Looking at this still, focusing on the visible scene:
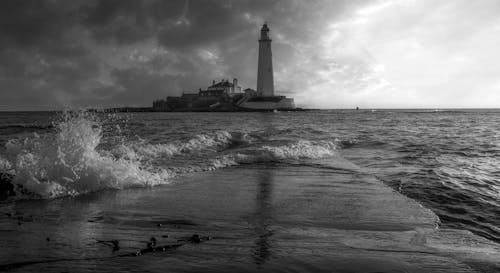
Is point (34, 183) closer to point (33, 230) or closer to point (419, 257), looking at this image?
point (33, 230)

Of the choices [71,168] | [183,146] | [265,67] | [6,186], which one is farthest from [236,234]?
[265,67]

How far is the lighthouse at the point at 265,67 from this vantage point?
79000 millimetres

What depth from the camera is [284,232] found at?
163 inches

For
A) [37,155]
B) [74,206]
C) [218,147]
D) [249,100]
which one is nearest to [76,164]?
[37,155]

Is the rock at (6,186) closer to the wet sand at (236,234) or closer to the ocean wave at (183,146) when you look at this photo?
the wet sand at (236,234)

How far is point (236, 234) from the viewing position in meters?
4.01

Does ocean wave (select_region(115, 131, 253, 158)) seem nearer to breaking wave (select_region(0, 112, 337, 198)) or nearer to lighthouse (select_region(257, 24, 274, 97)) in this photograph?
breaking wave (select_region(0, 112, 337, 198))

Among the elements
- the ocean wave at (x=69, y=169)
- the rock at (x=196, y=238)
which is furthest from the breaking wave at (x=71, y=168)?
the rock at (x=196, y=238)

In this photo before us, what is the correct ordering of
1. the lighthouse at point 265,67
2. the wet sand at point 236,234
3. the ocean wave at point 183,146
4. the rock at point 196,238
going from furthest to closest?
the lighthouse at point 265,67 < the ocean wave at point 183,146 < the rock at point 196,238 < the wet sand at point 236,234

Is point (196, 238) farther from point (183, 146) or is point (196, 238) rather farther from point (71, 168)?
point (183, 146)

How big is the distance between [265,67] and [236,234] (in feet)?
260

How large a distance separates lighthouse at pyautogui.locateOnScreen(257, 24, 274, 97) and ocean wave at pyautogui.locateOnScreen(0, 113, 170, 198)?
7340cm

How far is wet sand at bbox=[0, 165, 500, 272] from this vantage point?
314cm

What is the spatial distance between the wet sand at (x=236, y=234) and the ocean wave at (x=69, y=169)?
0.48 m
